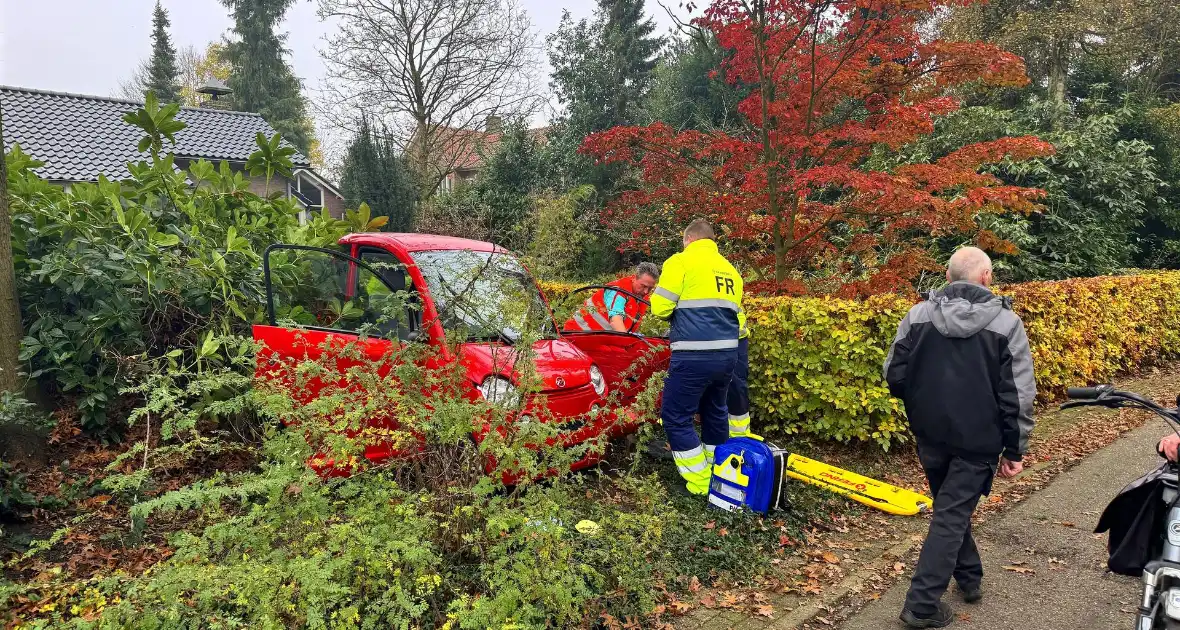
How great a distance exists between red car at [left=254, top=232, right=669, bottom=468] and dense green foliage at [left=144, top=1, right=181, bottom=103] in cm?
4584

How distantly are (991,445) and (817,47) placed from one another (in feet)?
15.1

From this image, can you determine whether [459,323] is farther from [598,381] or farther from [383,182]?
[383,182]

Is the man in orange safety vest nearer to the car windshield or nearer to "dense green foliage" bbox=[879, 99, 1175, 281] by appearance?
the car windshield

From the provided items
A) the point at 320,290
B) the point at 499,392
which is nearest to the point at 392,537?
the point at 499,392

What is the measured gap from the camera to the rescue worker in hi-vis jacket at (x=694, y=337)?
15.6 feet

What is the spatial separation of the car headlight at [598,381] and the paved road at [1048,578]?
2.33 m

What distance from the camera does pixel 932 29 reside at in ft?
69.3

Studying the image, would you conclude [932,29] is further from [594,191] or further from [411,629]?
[411,629]

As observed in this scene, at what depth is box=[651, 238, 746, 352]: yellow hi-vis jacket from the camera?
477 centimetres

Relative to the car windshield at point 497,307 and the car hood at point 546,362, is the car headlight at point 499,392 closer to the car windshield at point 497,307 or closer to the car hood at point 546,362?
the car hood at point 546,362

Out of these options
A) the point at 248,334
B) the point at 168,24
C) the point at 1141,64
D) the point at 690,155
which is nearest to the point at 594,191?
the point at 690,155

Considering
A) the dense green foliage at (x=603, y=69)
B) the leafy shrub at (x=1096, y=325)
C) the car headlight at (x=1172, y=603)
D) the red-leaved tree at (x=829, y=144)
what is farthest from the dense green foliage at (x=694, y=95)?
the car headlight at (x=1172, y=603)

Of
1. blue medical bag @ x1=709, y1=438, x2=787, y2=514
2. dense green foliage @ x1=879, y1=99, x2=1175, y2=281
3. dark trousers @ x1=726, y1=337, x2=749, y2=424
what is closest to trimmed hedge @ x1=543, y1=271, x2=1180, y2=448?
dark trousers @ x1=726, y1=337, x2=749, y2=424

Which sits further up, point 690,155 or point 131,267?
point 690,155
